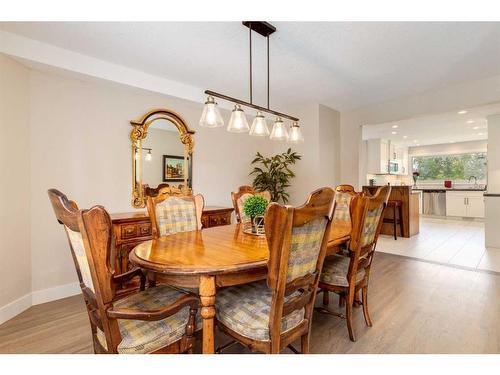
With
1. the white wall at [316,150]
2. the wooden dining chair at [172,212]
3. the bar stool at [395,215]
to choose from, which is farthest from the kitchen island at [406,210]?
the wooden dining chair at [172,212]

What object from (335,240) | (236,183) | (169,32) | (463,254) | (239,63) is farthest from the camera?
(236,183)

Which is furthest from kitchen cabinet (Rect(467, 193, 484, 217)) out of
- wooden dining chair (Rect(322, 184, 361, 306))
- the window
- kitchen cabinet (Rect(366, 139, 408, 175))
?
wooden dining chair (Rect(322, 184, 361, 306))

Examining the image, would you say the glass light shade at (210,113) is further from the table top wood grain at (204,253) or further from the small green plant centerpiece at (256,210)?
the table top wood grain at (204,253)

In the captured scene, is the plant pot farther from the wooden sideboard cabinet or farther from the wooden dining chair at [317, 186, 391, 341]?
the wooden sideboard cabinet

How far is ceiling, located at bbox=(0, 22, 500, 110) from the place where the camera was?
7.34 feet

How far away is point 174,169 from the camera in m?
3.56

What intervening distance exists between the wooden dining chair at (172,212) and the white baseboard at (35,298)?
1.46 meters

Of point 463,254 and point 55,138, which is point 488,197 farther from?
point 55,138

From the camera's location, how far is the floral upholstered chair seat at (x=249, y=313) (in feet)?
4.29

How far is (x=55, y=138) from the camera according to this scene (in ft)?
8.94

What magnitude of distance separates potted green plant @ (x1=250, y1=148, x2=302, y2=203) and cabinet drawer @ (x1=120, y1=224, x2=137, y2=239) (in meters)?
2.36
